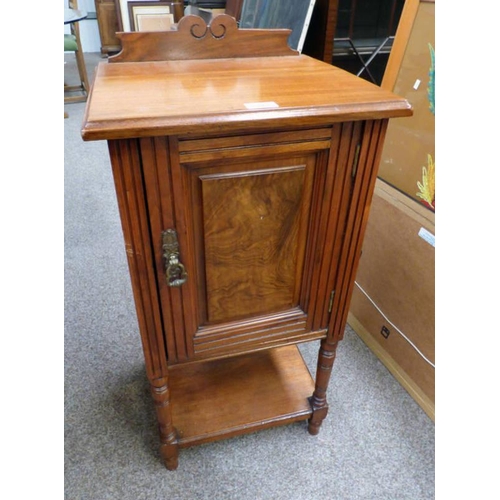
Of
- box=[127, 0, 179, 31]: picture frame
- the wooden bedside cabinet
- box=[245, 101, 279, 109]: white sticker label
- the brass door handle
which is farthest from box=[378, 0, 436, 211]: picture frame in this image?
box=[127, 0, 179, 31]: picture frame

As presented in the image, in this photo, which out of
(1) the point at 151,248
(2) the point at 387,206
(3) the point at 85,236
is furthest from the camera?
(3) the point at 85,236

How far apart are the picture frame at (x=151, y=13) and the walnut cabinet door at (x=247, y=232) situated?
4.10m

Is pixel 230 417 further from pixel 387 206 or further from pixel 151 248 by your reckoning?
pixel 387 206

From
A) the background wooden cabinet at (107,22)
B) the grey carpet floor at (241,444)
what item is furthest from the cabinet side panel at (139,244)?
the background wooden cabinet at (107,22)

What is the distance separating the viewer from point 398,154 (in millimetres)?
1121

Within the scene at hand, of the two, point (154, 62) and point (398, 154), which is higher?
point (154, 62)

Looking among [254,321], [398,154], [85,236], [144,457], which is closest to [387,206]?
[398,154]

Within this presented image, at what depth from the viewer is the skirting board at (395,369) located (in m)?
1.19

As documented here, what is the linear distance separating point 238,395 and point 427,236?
2.12ft

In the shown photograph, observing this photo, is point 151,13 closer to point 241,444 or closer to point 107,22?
→ point 107,22

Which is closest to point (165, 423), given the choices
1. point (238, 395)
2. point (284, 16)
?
point (238, 395)

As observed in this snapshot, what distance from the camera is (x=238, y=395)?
3.67ft

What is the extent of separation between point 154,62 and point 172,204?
36 cm

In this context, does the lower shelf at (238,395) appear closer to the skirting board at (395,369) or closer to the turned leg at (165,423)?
the turned leg at (165,423)
